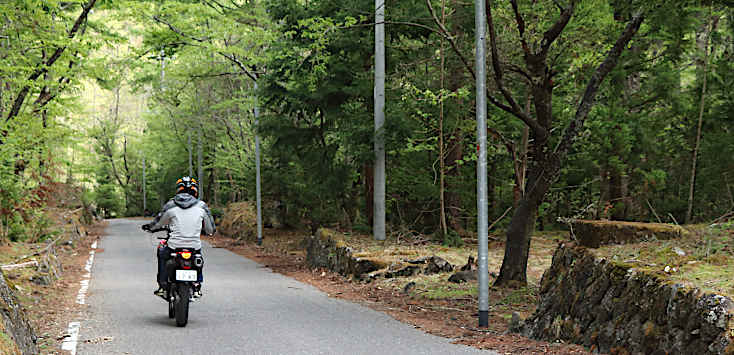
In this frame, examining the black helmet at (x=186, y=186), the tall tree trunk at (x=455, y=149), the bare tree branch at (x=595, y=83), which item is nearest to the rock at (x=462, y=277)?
the bare tree branch at (x=595, y=83)

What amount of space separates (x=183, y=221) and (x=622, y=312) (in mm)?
5839

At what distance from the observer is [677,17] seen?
11.4 m

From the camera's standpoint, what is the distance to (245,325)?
8805mm

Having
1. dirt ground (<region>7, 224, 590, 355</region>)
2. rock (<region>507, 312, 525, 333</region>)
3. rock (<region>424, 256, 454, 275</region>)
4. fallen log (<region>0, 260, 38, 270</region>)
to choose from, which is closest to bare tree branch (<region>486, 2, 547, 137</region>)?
dirt ground (<region>7, 224, 590, 355</region>)

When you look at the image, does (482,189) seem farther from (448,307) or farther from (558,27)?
(558,27)

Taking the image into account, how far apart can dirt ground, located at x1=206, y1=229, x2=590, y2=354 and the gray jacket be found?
3.18m

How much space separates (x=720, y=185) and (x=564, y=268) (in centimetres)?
1555

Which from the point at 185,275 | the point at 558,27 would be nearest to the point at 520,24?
the point at 558,27

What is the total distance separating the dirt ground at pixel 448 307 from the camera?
24.7 ft

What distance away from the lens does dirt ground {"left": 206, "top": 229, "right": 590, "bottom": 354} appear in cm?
754

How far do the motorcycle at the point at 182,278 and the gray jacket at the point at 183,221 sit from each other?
14 cm

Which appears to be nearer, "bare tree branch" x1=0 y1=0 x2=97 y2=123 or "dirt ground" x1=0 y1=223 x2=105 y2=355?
"dirt ground" x1=0 y1=223 x2=105 y2=355

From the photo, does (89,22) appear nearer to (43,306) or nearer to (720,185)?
(43,306)

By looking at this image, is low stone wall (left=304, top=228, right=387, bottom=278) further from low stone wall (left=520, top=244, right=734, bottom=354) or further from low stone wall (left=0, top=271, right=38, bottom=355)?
low stone wall (left=0, top=271, right=38, bottom=355)
